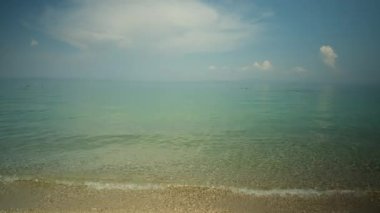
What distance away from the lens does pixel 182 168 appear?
11.4 m

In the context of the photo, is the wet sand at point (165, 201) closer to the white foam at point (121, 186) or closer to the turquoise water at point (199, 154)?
the white foam at point (121, 186)

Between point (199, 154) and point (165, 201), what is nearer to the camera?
point (165, 201)

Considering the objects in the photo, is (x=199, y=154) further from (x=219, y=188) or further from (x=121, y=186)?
(x=121, y=186)

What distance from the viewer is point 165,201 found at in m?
8.20

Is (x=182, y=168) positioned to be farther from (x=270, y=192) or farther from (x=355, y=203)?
(x=355, y=203)

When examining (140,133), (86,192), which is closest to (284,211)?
(86,192)

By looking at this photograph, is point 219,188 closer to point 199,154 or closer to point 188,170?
point 188,170

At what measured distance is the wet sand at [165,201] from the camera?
7668 millimetres

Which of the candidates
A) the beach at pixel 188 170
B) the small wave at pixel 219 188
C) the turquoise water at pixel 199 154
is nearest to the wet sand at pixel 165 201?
the beach at pixel 188 170

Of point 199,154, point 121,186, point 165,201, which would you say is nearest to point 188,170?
point 199,154

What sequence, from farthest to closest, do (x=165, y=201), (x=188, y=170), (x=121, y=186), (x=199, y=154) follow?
(x=199, y=154) < (x=188, y=170) < (x=121, y=186) < (x=165, y=201)

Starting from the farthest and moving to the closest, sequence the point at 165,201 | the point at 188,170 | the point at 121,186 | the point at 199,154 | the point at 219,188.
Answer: the point at 199,154 → the point at 188,170 → the point at 121,186 → the point at 219,188 → the point at 165,201

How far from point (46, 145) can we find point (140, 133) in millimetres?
5499

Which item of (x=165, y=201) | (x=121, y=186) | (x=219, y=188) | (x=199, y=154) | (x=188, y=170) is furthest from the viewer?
(x=199, y=154)
